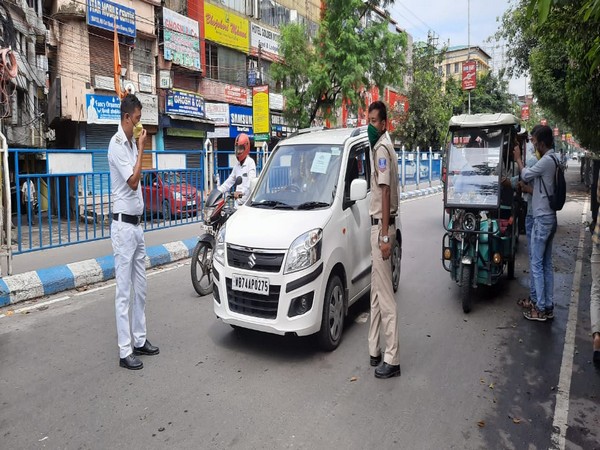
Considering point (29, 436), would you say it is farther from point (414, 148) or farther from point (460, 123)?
point (414, 148)

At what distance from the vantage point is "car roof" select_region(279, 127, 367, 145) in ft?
17.3

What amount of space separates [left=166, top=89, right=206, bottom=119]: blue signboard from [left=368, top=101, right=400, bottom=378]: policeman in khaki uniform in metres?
18.8

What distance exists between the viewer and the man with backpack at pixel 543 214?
17.5 feet

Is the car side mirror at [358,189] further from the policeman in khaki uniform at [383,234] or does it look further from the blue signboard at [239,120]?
the blue signboard at [239,120]

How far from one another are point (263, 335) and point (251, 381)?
1.00 m

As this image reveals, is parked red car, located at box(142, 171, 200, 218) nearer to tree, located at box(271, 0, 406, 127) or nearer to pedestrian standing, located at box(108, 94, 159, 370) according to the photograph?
pedestrian standing, located at box(108, 94, 159, 370)

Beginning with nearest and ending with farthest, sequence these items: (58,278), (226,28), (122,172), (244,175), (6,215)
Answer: (122,172), (6,215), (58,278), (244,175), (226,28)

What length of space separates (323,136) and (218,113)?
19744mm

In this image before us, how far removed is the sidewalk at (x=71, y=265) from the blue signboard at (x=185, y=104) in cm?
1273

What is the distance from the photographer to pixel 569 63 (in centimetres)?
992

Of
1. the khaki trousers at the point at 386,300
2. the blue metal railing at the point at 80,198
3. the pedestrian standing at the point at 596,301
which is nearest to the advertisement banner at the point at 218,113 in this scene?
the blue metal railing at the point at 80,198

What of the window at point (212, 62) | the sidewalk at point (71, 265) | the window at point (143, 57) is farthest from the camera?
the window at point (212, 62)

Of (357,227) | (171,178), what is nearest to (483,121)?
(357,227)

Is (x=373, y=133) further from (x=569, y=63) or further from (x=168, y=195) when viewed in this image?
(x=569, y=63)
